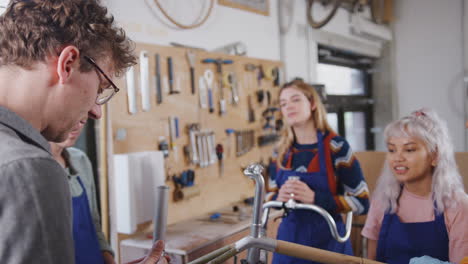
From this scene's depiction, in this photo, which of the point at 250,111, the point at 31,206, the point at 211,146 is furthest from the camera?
the point at 250,111

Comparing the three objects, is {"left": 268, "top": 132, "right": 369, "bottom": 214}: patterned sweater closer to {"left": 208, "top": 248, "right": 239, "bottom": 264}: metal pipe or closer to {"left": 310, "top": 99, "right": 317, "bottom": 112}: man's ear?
{"left": 310, "top": 99, "right": 317, "bottom": 112}: man's ear

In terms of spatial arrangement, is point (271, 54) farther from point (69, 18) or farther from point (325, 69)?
point (69, 18)

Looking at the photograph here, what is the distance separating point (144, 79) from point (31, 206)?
67.2 inches

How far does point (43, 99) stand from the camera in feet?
1.93

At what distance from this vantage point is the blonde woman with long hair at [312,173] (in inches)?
65.9

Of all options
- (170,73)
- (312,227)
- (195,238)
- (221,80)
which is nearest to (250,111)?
(221,80)

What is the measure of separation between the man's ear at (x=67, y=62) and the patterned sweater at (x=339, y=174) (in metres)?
1.27

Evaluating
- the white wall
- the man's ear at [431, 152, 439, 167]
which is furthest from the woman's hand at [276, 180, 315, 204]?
the white wall

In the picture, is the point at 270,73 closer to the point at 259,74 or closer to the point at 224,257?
the point at 259,74

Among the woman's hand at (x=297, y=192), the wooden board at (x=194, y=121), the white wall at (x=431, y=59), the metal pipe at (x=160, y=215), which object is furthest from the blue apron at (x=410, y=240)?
the white wall at (x=431, y=59)

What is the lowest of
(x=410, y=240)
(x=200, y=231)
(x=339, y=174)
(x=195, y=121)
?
(x=200, y=231)

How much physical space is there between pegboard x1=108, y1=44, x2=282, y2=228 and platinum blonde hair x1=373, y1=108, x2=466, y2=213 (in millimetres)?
1194

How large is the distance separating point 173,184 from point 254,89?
1.08 m

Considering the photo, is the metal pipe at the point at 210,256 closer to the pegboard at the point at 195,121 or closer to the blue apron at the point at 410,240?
the blue apron at the point at 410,240
